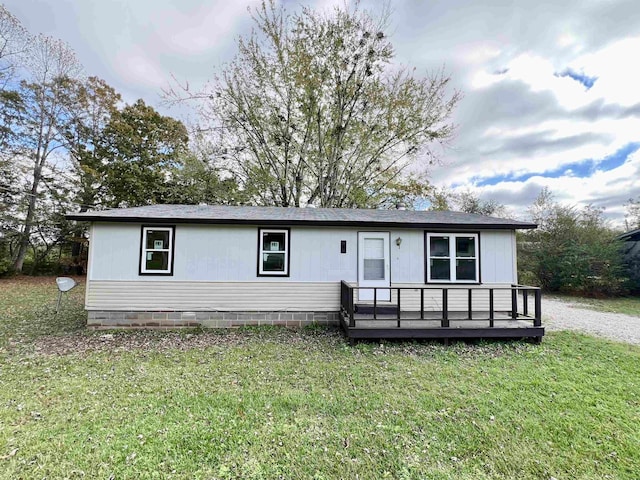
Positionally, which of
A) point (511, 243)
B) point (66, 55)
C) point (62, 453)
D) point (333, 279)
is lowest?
point (62, 453)

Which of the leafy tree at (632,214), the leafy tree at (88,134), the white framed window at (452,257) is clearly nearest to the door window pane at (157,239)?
the white framed window at (452,257)

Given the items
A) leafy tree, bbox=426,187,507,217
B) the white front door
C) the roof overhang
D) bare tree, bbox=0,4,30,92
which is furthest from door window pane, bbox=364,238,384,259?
bare tree, bbox=0,4,30,92

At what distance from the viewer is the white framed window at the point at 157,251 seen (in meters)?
6.73

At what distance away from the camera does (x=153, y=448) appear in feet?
8.67

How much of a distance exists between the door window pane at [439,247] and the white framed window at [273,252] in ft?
12.1

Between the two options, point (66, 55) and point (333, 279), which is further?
point (66, 55)

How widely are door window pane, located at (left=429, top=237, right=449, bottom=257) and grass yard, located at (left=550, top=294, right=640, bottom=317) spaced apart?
757 centimetres

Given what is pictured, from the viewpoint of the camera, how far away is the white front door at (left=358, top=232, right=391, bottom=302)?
7.14 m

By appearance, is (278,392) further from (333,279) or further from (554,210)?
(554,210)

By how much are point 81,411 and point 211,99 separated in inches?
598

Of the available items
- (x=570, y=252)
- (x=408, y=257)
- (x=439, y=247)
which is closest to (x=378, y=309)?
(x=408, y=257)

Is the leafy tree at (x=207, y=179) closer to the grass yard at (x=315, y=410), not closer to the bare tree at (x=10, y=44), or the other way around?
the bare tree at (x=10, y=44)

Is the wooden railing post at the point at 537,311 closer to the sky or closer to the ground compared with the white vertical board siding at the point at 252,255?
closer to the ground

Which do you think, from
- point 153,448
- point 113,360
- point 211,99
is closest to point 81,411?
point 153,448
